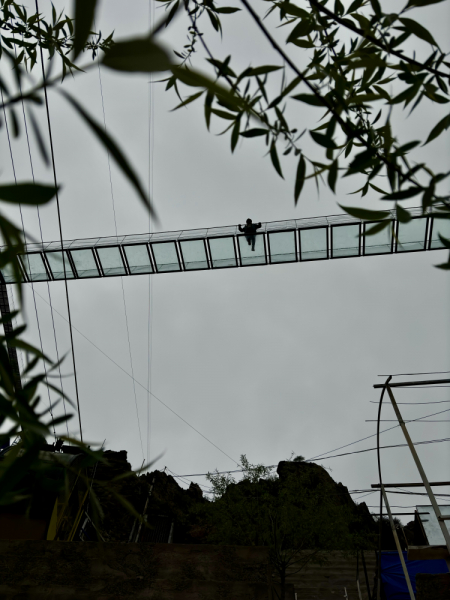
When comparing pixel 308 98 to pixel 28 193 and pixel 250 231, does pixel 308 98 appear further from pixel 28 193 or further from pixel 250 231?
pixel 250 231

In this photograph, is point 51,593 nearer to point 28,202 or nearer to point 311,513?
point 28,202

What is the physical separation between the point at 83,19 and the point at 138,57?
0.07 m

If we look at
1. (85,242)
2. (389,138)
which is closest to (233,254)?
(85,242)

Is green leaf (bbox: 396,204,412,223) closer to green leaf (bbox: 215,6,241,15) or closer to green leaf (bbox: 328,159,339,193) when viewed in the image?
green leaf (bbox: 328,159,339,193)

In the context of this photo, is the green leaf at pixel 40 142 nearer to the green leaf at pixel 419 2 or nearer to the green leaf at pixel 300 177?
the green leaf at pixel 300 177

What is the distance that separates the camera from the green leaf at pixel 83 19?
1.59ft

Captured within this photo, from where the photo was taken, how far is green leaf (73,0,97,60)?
1.59 feet

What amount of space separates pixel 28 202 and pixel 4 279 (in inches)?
468

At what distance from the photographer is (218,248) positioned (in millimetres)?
12594

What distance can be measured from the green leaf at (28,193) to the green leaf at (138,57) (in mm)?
161

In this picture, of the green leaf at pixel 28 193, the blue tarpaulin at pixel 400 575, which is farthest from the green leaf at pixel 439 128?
the blue tarpaulin at pixel 400 575

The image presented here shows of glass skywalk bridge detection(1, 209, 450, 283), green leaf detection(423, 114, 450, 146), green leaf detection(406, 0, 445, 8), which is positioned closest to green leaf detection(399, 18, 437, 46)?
green leaf detection(406, 0, 445, 8)

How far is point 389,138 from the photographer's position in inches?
49.9

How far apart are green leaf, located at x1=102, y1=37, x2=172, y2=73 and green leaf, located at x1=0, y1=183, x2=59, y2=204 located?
0.16 meters
